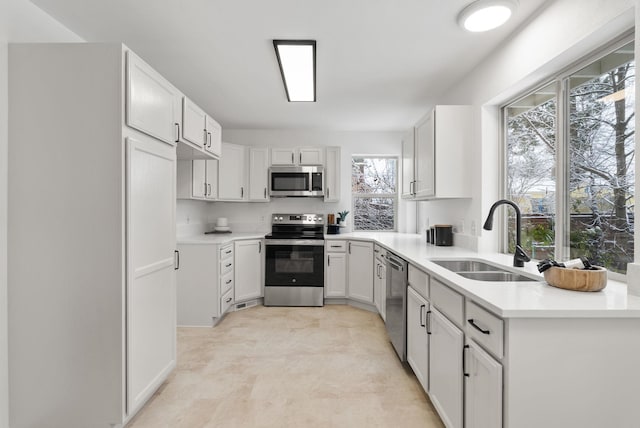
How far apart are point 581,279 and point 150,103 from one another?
2.38 meters

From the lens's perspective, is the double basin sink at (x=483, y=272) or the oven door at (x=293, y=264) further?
the oven door at (x=293, y=264)

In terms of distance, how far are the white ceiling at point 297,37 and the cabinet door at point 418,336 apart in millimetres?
1792

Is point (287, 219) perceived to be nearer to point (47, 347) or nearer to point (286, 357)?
point (286, 357)

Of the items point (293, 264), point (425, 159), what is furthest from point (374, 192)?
point (425, 159)

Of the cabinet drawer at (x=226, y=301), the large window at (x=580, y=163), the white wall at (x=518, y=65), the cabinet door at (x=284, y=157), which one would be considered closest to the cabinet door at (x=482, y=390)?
the large window at (x=580, y=163)

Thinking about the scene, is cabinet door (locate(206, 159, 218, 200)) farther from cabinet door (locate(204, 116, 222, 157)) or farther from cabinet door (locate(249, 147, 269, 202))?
cabinet door (locate(204, 116, 222, 157))

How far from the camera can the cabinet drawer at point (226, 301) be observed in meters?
3.46

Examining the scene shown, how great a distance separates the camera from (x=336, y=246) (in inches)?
164

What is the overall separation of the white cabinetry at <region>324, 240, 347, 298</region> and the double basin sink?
1890 mm

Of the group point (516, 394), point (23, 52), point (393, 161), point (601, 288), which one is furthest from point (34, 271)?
point (393, 161)

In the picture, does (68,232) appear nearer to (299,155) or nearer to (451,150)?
(451,150)

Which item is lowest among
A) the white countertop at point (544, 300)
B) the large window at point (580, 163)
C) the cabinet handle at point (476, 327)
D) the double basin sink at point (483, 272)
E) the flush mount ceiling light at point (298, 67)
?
the cabinet handle at point (476, 327)

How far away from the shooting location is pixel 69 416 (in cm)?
167

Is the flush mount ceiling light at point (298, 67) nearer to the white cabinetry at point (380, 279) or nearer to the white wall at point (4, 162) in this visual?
the white wall at point (4, 162)
